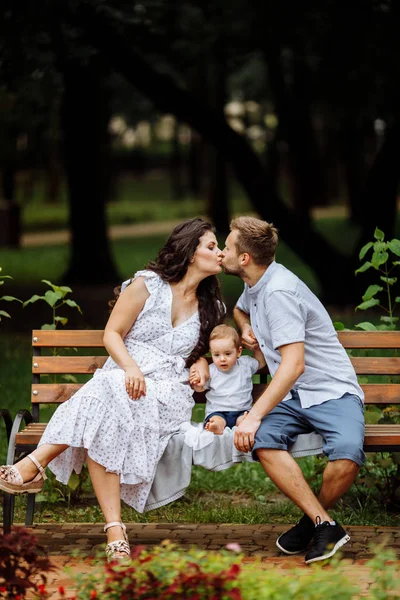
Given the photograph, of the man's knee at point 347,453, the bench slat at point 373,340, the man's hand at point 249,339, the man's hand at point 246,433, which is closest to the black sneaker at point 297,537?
Result: the man's knee at point 347,453

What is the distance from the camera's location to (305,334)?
5.32 m

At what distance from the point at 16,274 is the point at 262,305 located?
53.3 feet

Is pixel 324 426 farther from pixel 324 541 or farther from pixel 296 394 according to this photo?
pixel 324 541

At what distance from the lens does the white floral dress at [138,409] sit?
5.10 m

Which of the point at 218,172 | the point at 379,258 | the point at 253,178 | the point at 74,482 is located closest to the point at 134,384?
the point at 74,482

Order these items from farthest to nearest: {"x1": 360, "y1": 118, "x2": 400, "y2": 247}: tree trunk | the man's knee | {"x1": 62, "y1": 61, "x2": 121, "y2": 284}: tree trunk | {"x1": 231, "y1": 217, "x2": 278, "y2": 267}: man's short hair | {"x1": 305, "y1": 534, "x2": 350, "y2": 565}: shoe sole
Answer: {"x1": 62, "y1": 61, "x2": 121, "y2": 284}: tree trunk, {"x1": 360, "y1": 118, "x2": 400, "y2": 247}: tree trunk, {"x1": 231, "y1": 217, "x2": 278, "y2": 267}: man's short hair, the man's knee, {"x1": 305, "y1": 534, "x2": 350, "y2": 565}: shoe sole

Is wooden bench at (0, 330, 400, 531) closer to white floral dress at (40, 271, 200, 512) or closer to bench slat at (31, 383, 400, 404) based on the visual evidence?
bench slat at (31, 383, 400, 404)

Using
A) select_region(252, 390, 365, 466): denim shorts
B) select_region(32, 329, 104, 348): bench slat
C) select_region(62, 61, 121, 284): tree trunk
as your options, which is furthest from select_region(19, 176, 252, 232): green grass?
select_region(252, 390, 365, 466): denim shorts

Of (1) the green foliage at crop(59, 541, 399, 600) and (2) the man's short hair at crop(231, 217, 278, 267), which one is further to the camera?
(2) the man's short hair at crop(231, 217, 278, 267)

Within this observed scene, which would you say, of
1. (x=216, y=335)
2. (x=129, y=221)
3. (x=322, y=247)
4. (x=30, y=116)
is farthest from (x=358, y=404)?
(x=129, y=221)

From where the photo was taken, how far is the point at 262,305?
5.30 meters

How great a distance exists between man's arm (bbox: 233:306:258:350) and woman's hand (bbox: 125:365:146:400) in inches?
23.8

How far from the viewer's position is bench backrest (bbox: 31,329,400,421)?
19.0 ft

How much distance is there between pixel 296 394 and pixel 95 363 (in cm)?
117
